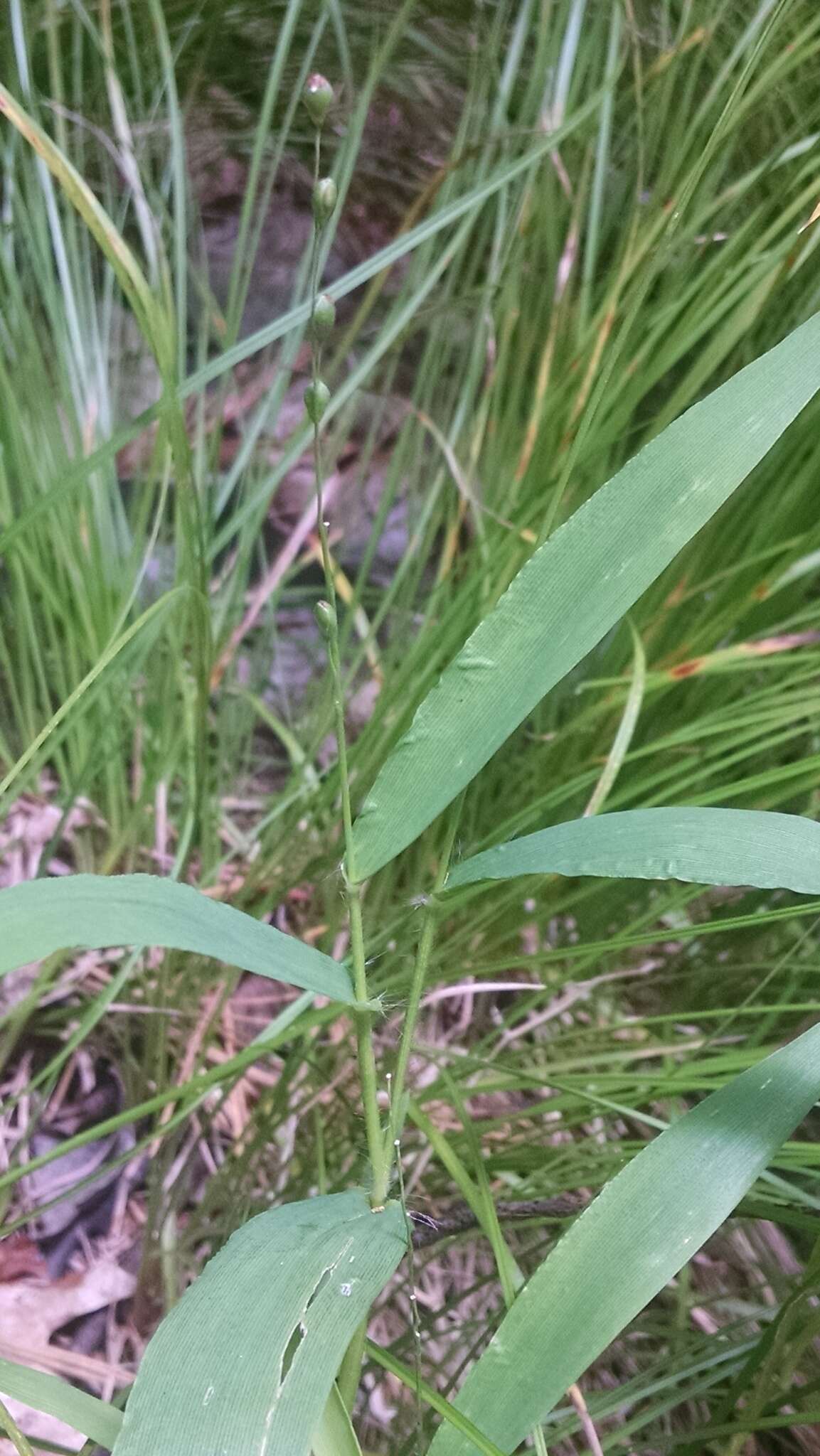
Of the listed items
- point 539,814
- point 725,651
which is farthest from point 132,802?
point 725,651

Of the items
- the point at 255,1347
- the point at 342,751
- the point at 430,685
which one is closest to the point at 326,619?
the point at 342,751

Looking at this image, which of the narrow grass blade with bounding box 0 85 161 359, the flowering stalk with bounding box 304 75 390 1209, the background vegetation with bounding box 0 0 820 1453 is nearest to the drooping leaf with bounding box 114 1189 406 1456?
the flowering stalk with bounding box 304 75 390 1209

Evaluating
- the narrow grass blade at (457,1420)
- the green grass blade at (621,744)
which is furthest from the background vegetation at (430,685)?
the narrow grass blade at (457,1420)

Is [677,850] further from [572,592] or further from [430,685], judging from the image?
[430,685]

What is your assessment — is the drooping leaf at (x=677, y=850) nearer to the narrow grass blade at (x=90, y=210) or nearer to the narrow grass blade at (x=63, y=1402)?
the narrow grass blade at (x=63, y=1402)

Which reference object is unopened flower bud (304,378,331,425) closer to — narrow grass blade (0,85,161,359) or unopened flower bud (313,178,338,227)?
unopened flower bud (313,178,338,227)

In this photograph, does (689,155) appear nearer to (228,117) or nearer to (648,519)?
(648,519)
